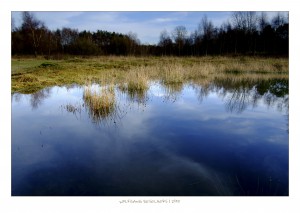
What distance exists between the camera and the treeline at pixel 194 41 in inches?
733

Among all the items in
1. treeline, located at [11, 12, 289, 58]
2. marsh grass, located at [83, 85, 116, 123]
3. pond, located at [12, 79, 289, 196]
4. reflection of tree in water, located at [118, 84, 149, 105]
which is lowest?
pond, located at [12, 79, 289, 196]

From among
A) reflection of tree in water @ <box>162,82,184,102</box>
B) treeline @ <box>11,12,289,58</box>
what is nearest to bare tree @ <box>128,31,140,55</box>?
treeline @ <box>11,12,289,58</box>

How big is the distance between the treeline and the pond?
10.8 m

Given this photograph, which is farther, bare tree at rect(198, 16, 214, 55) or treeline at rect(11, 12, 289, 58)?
bare tree at rect(198, 16, 214, 55)

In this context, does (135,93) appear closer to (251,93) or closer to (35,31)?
(251,93)

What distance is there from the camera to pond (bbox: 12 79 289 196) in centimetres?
260

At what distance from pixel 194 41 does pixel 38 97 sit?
23.4 meters

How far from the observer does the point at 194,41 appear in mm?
27828

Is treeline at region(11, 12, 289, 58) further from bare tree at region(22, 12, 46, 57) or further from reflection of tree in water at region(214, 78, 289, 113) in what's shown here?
reflection of tree in water at region(214, 78, 289, 113)

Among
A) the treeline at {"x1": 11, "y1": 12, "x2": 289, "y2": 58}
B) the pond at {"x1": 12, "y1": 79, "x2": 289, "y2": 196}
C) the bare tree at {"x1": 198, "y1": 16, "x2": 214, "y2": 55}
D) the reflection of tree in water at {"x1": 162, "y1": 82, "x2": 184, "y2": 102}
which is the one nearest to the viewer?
the pond at {"x1": 12, "y1": 79, "x2": 289, "y2": 196}

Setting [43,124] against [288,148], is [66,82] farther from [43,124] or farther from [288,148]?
[288,148]

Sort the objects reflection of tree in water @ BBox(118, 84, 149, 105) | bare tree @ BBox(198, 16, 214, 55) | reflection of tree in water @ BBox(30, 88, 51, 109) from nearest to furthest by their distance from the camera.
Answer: reflection of tree in water @ BBox(30, 88, 51, 109)
reflection of tree in water @ BBox(118, 84, 149, 105)
bare tree @ BBox(198, 16, 214, 55)

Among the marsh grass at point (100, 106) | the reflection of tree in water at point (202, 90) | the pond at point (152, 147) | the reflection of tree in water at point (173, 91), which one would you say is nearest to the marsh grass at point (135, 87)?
the reflection of tree in water at point (173, 91)

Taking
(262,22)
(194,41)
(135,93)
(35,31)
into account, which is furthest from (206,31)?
(135,93)
